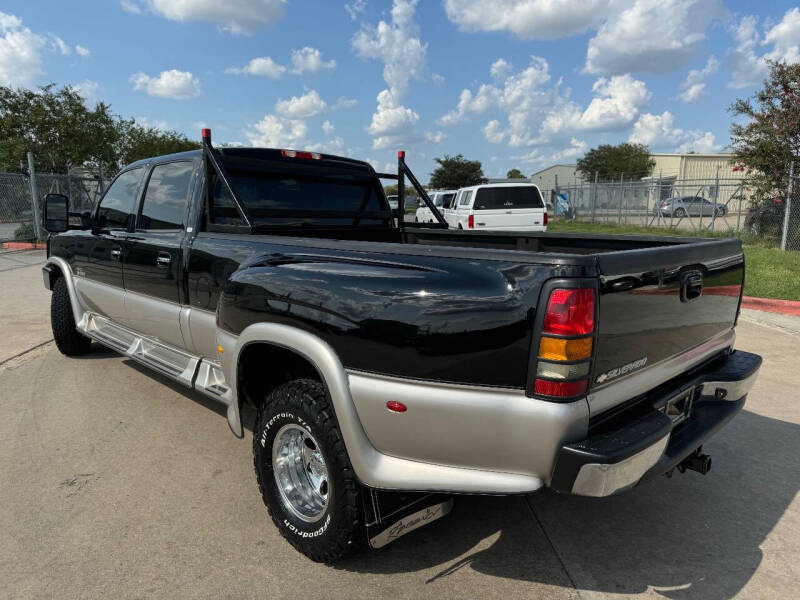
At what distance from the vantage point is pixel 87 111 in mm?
21141

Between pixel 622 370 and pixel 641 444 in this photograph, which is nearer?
pixel 641 444

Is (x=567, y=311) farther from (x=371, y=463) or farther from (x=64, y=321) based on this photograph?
(x=64, y=321)

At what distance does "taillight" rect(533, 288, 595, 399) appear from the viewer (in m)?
1.86

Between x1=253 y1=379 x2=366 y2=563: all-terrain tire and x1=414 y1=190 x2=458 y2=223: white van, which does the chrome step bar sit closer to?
x1=253 y1=379 x2=366 y2=563: all-terrain tire

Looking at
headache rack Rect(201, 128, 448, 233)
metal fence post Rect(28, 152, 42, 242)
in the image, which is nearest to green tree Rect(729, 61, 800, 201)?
headache rack Rect(201, 128, 448, 233)

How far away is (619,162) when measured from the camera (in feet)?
190

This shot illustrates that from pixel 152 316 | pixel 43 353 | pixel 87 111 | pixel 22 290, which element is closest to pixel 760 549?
pixel 152 316

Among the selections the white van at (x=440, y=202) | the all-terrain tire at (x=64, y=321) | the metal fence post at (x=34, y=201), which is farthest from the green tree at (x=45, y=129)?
the all-terrain tire at (x=64, y=321)

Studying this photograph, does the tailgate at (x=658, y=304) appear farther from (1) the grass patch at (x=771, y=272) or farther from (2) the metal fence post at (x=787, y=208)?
(2) the metal fence post at (x=787, y=208)

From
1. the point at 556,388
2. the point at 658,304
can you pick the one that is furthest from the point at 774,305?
the point at 556,388

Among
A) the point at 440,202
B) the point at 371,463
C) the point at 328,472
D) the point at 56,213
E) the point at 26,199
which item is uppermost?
the point at 440,202

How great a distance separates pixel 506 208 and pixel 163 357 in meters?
12.0

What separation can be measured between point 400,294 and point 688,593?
5.74ft

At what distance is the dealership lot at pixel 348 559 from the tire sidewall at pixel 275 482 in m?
0.15
